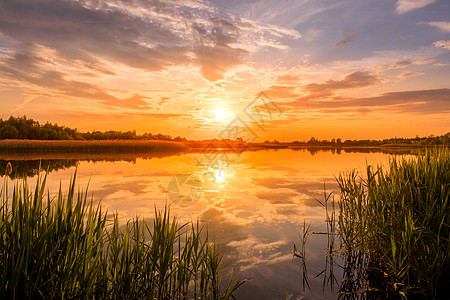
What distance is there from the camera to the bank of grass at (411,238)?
16.1 ft

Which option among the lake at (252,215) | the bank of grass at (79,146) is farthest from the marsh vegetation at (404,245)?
the bank of grass at (79,146)

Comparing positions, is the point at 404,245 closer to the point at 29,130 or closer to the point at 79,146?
the point at 79,146

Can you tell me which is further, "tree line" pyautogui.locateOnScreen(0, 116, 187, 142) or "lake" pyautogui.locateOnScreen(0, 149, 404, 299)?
"tree line" pyautogui.locateOnScreen(0, 116, 187, 142)

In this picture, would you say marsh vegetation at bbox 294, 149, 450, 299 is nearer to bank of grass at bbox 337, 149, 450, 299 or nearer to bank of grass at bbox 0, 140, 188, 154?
bank of grass at bbox 337, 149, 450, 299

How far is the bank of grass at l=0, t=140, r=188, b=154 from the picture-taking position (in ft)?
153

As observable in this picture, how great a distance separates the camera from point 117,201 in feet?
39.1

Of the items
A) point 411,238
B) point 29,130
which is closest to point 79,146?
point 29,130

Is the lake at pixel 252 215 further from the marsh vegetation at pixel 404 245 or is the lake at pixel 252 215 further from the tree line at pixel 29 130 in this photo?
the tree line at pixel 29 130

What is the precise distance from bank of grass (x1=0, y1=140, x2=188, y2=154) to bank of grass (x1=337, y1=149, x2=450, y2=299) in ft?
168

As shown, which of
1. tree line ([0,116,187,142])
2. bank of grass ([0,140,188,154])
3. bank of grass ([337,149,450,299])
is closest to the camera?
bank of grass ([337,149,450,299])

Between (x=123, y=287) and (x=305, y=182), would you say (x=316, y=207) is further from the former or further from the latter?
(x=123, y=287)

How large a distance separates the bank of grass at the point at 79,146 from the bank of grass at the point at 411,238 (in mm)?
51063

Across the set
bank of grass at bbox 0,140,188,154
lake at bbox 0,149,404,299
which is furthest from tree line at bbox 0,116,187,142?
lake at bbox 0,149,404,299

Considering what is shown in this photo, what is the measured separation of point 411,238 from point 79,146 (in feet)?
185
